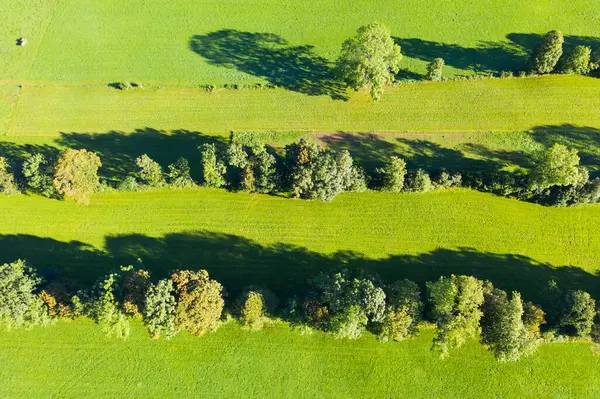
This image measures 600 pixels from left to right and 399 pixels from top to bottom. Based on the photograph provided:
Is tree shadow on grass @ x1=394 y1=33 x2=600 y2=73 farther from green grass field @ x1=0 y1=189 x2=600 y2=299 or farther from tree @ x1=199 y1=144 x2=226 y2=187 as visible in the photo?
tree @ x1=199 y1=144 x2=226 y2=187

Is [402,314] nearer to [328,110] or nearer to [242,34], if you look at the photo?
[328,110]

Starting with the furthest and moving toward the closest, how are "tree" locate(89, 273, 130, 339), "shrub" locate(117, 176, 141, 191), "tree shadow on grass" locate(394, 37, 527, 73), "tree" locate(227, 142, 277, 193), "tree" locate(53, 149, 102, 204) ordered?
"tree shadow on grass" locate(394, 37, 527, 73)
"shrub" locate(117, 176, 141, 191)
"tree" locate(227, 142, 277, 193)
"tree" locate(53, 149, 102, 204)
"tree" locate(89, 273, 130, 339)

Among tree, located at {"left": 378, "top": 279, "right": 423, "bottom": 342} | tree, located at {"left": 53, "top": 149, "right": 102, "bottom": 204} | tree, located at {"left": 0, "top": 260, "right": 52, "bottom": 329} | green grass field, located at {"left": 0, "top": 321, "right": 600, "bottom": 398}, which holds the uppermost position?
tree, located at {"left": 53, "top": 149, "right": 102, "bottom": 204}

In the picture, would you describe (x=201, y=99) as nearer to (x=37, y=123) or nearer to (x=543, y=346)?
(x=37, y=123)

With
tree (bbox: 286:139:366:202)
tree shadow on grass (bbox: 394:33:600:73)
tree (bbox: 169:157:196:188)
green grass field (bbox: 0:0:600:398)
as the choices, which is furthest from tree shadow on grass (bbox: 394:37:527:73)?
tree (bbox: 169:157:196:188)

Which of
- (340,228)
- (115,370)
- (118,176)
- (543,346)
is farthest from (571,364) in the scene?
(118,176)

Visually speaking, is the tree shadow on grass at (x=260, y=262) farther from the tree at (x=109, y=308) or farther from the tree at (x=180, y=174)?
the tree at (x=180, y=174)
